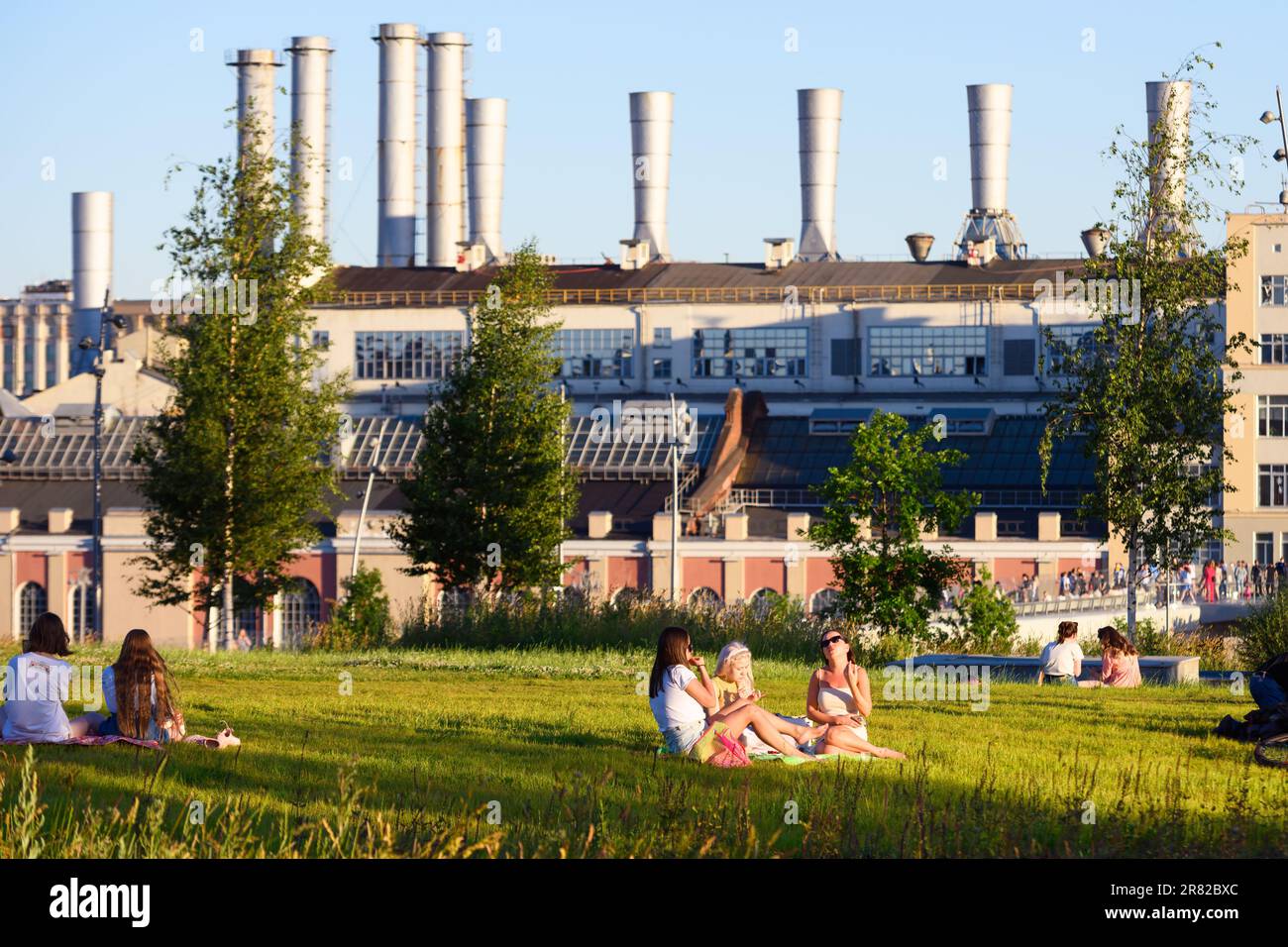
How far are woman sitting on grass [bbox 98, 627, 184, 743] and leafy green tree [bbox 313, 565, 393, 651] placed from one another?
16.6 metres

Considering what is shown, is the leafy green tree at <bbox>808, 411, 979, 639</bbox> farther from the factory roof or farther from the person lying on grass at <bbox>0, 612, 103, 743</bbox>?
the factory roof

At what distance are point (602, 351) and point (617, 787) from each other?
81716mm

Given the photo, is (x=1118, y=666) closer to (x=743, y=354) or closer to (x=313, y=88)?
(x=743, y=354)

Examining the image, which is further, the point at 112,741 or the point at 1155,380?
the point at 1155,380

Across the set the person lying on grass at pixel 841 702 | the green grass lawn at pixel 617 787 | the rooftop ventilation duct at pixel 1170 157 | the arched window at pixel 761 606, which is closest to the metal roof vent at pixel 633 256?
the rooftop ventilation duct at pixel 1170 157

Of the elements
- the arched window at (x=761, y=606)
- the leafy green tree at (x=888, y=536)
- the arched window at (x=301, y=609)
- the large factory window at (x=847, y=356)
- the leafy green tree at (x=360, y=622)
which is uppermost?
the large factory window at (x=847, y=356)

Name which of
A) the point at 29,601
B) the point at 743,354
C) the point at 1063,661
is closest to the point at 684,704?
the point at 1063,661

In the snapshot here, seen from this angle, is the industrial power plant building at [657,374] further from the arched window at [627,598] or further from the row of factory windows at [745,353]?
the arched window at [627,598]

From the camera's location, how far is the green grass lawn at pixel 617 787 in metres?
12.8

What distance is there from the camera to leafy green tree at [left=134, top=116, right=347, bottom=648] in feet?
143

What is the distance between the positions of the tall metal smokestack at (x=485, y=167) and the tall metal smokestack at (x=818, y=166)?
15188 mm

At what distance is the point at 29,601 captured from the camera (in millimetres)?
80188
